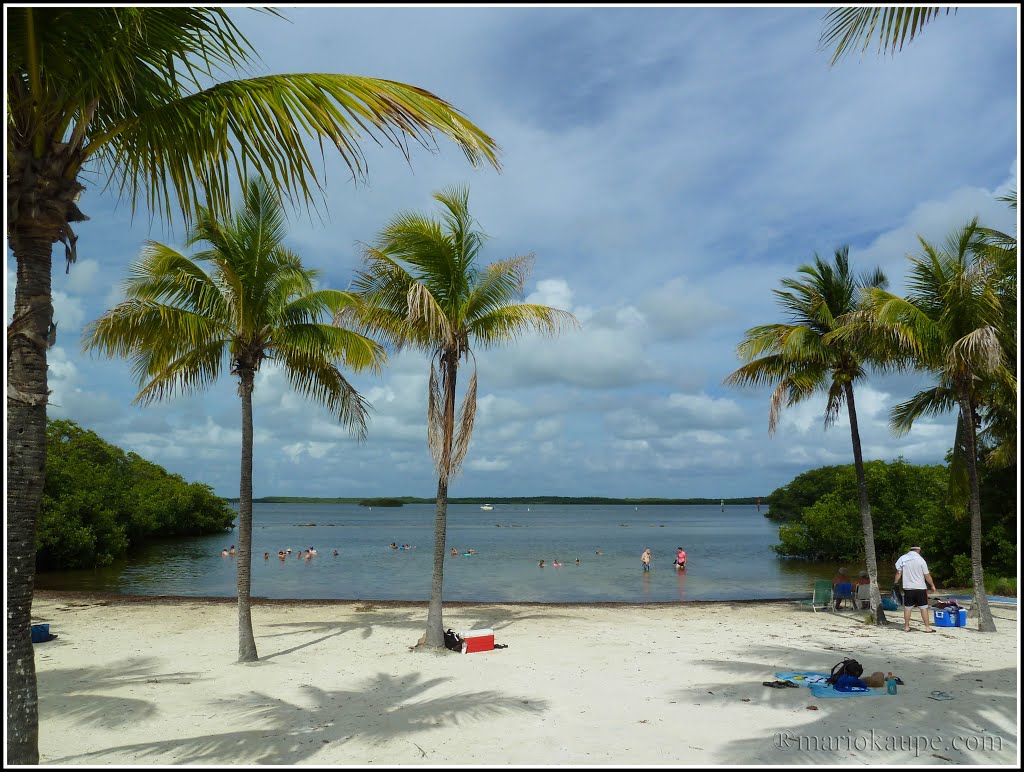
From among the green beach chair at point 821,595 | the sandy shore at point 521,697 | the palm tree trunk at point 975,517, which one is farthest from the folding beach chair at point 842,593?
the palm tree trunk at point 975,517

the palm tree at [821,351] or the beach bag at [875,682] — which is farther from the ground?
the palm tree at [821,351]

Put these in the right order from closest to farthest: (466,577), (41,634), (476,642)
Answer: (476,642) → (41,634) → (466,577)

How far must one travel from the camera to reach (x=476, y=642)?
12789 millimetres

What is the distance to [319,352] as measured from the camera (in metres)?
12.4

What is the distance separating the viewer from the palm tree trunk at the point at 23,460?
4.05 m

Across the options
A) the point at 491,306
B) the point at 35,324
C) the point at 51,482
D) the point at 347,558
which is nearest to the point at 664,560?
the point at 347,558

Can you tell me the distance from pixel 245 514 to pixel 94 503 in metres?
32.4

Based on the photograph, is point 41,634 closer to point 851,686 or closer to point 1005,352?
point 851,686

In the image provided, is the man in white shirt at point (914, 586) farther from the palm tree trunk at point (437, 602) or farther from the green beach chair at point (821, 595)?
the palm tree trunk at point (437, 602)

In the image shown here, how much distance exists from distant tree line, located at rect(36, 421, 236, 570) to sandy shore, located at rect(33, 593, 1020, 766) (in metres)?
11.9

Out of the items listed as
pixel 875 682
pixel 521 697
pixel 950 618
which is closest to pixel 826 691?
pixel 875 682

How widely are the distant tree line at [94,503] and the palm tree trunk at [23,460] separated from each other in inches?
741

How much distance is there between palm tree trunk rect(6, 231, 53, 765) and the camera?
4.05 m

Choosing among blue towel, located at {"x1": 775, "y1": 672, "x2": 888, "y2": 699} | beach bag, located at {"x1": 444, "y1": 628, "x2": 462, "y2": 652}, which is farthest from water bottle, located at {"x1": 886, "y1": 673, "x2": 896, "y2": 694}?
beach bag, located at {"x1": 444, "y1": 628, "x2": 462, "y2": 652}
